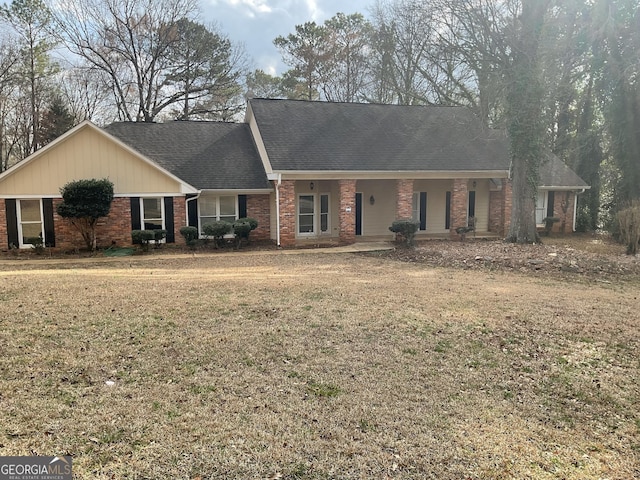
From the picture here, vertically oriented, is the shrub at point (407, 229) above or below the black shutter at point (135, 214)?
below

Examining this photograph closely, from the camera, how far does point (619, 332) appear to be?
6586 mm

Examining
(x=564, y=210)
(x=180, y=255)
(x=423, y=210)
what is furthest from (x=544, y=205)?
(x=180, y=255)

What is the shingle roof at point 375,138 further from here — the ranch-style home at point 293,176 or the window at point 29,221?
the window at point 29,221

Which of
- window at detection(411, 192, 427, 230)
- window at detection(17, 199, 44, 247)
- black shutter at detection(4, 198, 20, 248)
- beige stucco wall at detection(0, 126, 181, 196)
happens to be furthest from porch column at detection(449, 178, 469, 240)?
black shutter at detection(4, 198, 20, 248)

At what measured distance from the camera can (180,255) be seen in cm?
1532

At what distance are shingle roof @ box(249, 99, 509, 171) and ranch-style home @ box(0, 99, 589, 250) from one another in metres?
0.06

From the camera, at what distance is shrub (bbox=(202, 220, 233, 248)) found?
53.8 feet

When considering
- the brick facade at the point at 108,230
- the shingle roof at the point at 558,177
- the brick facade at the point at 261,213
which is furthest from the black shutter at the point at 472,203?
the brick facade at the point at 108,230

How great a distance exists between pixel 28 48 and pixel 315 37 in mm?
18429

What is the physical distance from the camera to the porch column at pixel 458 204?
19.5m

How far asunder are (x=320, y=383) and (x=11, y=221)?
15477 millimetres

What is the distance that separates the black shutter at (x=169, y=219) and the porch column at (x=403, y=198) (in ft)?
28.6

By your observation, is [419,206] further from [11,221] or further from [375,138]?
[11,221]

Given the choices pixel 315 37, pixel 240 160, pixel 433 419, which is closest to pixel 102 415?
pixel 433 419
